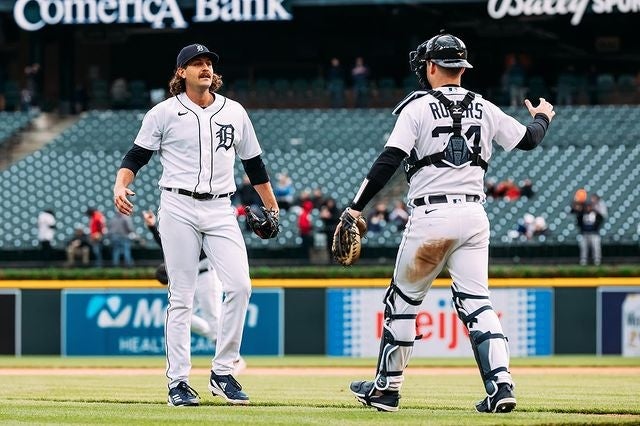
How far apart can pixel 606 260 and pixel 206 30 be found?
14883 millimetres

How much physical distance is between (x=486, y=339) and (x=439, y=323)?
10222mm

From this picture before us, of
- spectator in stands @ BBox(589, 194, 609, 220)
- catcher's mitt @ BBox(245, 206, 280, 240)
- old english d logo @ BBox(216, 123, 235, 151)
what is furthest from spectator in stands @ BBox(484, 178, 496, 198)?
old english d logo @ BBox(216, 123, 235, 151)

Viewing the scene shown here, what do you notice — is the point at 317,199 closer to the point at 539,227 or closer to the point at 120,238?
the point at 120,238

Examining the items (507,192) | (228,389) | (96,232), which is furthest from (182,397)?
(507,192)

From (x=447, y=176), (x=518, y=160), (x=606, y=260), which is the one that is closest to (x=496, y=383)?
(x=447, y=176)

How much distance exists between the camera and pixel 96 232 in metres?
22.1

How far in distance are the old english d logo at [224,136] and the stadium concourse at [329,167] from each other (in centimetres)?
1325

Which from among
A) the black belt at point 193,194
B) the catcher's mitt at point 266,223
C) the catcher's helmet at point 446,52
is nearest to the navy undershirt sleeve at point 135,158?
the black belt at point 193,194

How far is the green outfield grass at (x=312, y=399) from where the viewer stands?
22.6 feet

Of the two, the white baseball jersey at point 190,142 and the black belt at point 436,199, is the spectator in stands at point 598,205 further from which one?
the black belt at point 436,199

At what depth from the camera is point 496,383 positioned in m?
7.05

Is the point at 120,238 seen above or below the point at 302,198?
below

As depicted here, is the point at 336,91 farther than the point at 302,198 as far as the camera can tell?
Yes

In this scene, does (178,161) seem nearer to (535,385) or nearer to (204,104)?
(204,104)
